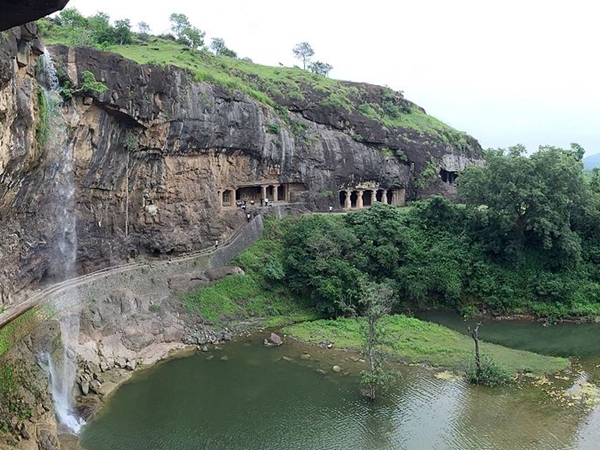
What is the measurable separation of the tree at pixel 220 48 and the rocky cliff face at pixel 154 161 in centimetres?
2208

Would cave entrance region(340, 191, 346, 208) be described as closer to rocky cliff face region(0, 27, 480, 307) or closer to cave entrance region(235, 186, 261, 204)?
rocky cliff face region(0, 27, 480, 307)

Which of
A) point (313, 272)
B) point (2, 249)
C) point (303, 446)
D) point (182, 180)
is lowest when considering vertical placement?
point (303, 446)

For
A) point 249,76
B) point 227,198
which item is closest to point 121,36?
point 249,76

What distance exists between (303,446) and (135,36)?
35.5 meters

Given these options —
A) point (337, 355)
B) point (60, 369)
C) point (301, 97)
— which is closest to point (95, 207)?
point (60, 369)

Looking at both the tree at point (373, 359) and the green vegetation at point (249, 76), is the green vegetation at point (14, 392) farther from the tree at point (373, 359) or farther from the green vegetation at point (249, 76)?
the green vegetation at point (249, 76)

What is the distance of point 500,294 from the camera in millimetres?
31250

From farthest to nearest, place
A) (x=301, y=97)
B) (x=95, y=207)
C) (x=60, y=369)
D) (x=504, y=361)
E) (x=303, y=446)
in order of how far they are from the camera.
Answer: (x=301, y=97)
(x=95, y=207)
(x=504, y=361)
(x=60, y=369)
(x=303, y=446)

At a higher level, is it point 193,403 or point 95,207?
point 95,207

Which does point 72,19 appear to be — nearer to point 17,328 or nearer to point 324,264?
point 324,264

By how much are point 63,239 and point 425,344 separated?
17.3m

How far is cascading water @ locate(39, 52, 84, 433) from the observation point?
1936 centimetres

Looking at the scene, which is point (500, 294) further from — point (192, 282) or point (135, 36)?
point (135, 36)

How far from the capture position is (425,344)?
2562cm
